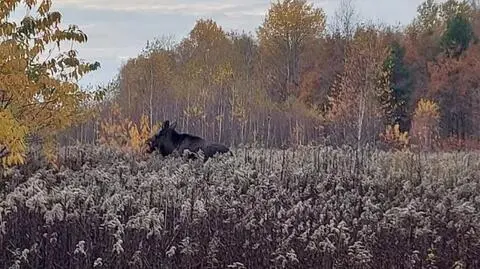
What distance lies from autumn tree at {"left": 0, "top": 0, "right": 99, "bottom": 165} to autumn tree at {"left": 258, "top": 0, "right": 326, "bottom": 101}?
40.8 meters

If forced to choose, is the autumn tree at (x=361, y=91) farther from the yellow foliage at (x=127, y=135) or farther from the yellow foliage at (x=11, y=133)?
the yellow foliage at (x=11, y=133)

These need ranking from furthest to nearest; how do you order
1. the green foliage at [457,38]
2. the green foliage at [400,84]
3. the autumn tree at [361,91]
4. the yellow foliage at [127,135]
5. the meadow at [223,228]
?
the green foliage at [457,38] → the green foliage at [400,84] → the autumn tree at [361,91] → the yellow foliage at [127,135] → the meadow at [223,228]

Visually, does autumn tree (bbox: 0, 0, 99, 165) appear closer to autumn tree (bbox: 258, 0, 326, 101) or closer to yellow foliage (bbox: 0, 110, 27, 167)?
yellow foliage (bbox: 0, 110, 27, 167)

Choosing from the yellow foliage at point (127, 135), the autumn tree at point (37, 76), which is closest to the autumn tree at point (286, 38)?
the yellow foliage at point (127, 135)

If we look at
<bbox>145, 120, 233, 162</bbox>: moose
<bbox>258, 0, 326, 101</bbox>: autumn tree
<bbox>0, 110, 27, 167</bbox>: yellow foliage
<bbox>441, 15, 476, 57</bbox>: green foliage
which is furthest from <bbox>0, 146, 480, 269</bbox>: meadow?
<bbox>258, 0, 326, 101</bbox>: autumn tree

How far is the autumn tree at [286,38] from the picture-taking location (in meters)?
53.5

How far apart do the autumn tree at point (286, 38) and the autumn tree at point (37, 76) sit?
4084cm

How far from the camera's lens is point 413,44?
169 ft

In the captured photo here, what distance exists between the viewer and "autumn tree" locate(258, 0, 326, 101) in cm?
5347

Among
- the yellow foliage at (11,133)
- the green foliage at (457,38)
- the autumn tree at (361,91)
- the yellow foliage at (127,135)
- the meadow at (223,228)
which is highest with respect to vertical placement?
the green foliage at (457,38)

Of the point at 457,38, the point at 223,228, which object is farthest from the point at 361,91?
the point at 223,228

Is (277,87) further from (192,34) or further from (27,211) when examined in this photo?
(27,211)

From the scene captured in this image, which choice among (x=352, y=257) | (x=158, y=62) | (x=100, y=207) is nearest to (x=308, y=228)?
(x=352, y=257)

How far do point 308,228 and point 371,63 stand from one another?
80.3ft
